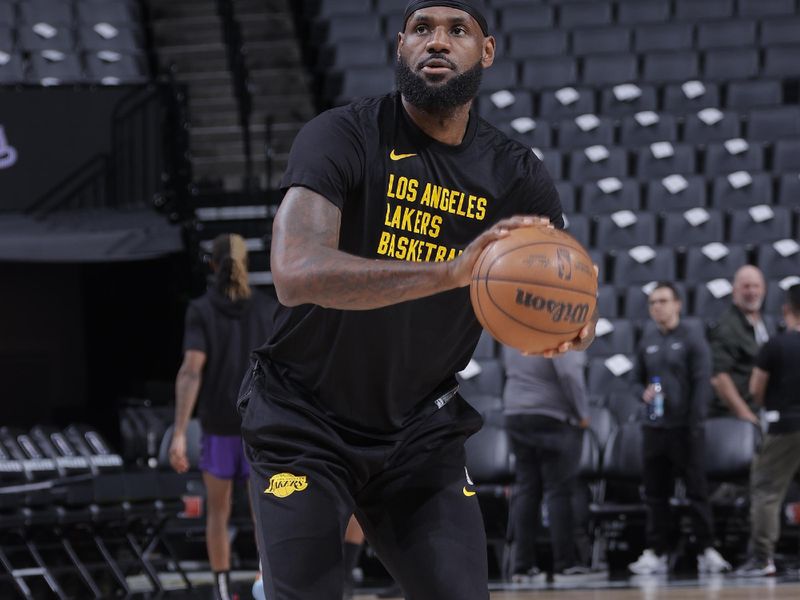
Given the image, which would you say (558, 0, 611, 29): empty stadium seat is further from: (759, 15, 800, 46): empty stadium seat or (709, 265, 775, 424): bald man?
(709, 265, 775, 424): bald man

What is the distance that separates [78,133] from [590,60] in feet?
15.4

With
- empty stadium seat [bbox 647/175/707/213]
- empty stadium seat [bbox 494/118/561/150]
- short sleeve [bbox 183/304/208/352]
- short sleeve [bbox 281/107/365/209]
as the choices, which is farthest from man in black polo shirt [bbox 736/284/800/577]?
short sleeve [bbox 281/107/365/209]

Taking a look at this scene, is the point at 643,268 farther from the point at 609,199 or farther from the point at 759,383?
the point at 759,383

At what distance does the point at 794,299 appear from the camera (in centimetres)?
826

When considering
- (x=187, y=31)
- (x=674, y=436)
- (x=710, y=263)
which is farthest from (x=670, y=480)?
(x=187, y=31)

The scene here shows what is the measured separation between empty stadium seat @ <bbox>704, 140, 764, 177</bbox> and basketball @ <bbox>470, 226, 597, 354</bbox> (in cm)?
912

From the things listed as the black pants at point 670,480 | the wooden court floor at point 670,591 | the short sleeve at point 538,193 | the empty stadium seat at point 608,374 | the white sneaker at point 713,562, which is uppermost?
the short sleeve at point 538,193

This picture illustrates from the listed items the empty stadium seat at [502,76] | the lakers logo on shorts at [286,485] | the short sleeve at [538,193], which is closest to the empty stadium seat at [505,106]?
the empty stadium seat at [502,76]

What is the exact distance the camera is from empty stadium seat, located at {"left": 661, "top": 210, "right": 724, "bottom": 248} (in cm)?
1091

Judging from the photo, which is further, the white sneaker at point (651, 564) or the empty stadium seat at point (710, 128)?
the empty stadium seat at point (710, 128)

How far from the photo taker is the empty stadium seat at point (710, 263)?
10.7 m

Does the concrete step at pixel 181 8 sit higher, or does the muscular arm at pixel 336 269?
the concrete step at pixel 181 8

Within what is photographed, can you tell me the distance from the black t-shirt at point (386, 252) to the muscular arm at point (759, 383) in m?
5.54

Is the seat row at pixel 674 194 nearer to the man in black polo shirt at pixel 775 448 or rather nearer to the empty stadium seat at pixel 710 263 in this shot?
the empty stadium seat at pixel 710 263
